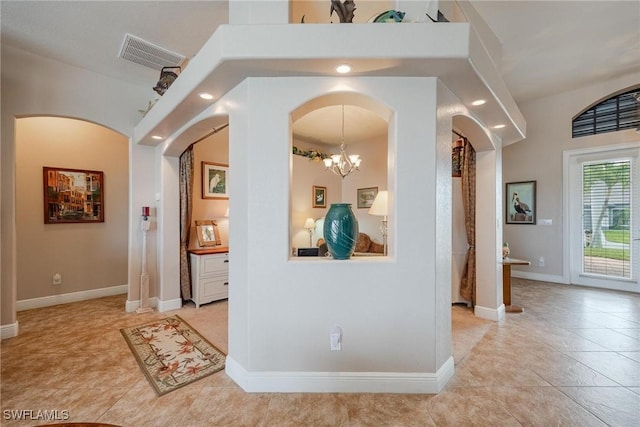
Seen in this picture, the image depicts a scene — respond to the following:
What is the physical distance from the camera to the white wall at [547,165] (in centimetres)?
464

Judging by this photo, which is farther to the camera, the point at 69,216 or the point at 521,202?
the point at 521,202

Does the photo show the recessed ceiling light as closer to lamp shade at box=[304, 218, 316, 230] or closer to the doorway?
lamp shade at box=[304, 218, 316, 230]

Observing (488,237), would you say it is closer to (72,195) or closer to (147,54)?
(147,54)

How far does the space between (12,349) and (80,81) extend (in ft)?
10.1

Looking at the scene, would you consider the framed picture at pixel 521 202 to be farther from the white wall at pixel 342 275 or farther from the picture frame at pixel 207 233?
the picture frame at pixel 207 233

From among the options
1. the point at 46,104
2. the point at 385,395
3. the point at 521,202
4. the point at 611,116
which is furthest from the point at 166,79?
the point at 611,116

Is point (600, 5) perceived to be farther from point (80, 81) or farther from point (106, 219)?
point (106, 219)

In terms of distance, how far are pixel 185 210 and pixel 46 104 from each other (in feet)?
6.30

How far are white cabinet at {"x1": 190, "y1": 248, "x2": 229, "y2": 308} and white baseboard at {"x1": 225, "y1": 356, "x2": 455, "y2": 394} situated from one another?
7.06ft

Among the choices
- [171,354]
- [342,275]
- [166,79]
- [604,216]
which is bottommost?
[171,354]

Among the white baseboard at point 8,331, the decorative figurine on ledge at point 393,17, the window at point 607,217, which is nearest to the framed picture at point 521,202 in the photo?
the window at point 607,217

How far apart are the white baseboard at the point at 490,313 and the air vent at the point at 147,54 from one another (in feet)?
15.8

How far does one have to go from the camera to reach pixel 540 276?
16.4 feet

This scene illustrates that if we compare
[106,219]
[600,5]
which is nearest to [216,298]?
[106,219]
